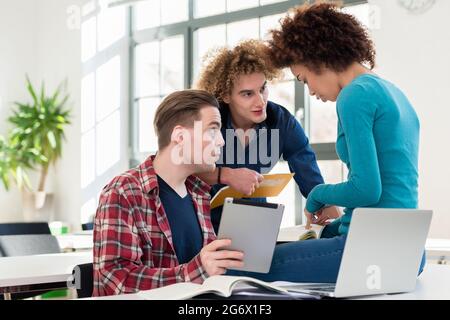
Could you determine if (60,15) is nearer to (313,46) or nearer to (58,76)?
(58,76)

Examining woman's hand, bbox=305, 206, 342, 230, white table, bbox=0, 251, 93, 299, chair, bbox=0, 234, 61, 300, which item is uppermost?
woman's hand, bbox=305, 206, 342, 230

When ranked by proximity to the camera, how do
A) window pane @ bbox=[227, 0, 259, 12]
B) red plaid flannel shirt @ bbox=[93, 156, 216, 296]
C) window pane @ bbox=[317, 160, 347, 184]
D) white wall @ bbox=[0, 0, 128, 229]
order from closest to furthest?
red plaid flannel shirt @ bbox=[93, 156, 216, 296]
window pane @ bbox=[317, 160, 347, 184]
window pane @ bbox=[227, 0, 259, 12]
white wall @ bbox=[0, 0, 128, 229]

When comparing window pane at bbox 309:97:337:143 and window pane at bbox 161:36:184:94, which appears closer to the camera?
window pane at bbox 309:97:337:143

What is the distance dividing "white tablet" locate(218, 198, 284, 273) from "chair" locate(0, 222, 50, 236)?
2339 mm

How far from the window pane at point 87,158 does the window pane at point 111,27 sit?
100cm

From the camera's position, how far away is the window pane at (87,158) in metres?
7.09

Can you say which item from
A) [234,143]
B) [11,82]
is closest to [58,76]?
[11,82]

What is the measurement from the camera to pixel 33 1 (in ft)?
25.0

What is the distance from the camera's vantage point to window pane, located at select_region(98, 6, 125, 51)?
7.07 meters

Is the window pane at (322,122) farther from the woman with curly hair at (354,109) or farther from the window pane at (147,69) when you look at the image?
the woman with curly hair at (354,109)

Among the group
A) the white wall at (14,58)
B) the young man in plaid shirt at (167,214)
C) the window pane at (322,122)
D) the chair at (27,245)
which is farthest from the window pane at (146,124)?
the young man in plaid shirt at (167,214)

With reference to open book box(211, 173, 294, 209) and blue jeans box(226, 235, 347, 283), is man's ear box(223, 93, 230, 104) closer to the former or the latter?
open book box(211, 173, 294, 209)

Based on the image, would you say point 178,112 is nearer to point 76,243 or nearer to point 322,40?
point 322,40

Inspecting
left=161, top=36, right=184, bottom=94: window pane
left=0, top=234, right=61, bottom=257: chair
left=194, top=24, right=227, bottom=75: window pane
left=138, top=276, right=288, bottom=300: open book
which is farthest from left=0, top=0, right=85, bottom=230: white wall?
left=138, top=276, right=288, bottom=300: open book
